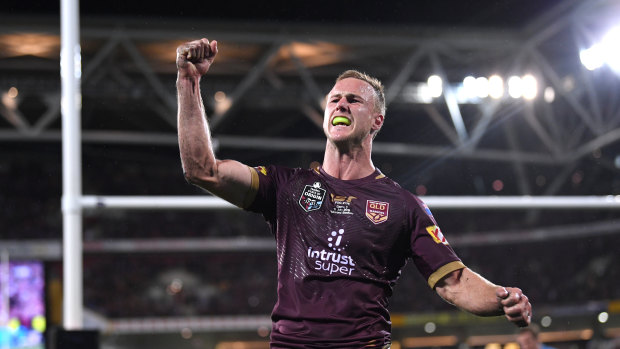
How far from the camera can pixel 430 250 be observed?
2.78 metres

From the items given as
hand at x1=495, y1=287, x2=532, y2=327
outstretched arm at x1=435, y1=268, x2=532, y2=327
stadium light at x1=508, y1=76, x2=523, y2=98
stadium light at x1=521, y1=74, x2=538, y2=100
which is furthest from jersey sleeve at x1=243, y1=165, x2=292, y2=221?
stadium light at x1=521, y1=74, x2=538, y2=100

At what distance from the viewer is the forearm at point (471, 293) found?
2598 millimetres

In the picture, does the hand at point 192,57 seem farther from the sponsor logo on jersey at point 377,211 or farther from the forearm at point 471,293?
the forearm at point 471,293

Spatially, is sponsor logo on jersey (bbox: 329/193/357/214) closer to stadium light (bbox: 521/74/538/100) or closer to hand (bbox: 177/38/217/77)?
hand (bbox: 177/38/217/77)

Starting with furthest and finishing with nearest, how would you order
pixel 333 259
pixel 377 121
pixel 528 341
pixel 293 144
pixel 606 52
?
pixel 293 144 → pixel 606 52 → pixel 528 341 → pixel 377 121 → pixel 333 259

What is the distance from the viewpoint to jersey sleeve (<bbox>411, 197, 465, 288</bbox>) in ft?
9.08

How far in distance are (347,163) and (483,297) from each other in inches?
29.3

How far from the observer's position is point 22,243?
1984cm

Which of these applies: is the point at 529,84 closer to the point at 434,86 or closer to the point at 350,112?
the point at 434,86

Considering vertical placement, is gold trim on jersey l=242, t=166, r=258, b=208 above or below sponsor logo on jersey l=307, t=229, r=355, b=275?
above

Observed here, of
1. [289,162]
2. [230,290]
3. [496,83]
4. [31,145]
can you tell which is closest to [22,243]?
[31,145]

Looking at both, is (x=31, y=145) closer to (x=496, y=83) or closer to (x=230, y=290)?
(x=230, y=290)

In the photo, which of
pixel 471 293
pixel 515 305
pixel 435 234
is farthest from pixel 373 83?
pixel 515 305

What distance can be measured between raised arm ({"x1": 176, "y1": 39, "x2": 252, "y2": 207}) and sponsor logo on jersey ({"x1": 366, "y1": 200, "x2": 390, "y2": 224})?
1.80 ft
